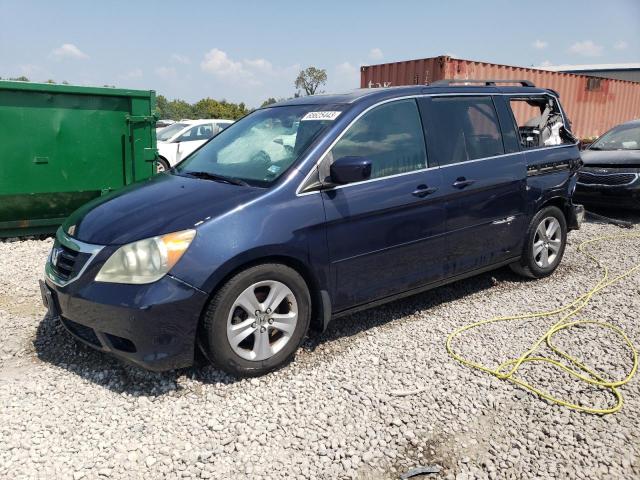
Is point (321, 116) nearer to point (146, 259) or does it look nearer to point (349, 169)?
point (349, 169)

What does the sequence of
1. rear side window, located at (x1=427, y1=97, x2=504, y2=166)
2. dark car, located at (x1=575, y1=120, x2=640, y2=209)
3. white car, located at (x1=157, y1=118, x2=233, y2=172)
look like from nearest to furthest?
rear side window, located at (x1=427, y1=97, x2=504, y2=166)
dark car, located at (x1=575, y1=120, x2=640, y2=209)
white car, located at (x1=157, y1=118, x2=233, y2=172)

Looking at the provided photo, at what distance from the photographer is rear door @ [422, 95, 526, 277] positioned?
161 inches

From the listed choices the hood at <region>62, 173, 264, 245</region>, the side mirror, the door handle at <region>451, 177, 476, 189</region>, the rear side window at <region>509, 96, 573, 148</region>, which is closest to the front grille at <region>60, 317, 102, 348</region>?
the hood at <region>62, 173, 264, 245</region>

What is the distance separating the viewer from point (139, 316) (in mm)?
2865

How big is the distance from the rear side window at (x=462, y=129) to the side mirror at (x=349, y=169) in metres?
0.88

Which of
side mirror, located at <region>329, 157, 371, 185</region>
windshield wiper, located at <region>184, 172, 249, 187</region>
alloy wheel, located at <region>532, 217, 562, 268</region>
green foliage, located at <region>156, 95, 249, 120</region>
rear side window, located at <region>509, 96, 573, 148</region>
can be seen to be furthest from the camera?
green foliage, located at <region>156, 95, 249, 120</region>

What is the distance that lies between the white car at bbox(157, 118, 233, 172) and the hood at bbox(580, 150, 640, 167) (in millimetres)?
7476

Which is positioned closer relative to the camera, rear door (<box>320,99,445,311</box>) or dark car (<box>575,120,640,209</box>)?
rear door (<box>320,99,445,311</box>)

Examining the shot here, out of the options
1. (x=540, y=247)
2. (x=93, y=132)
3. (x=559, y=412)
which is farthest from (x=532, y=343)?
(x=93, y=132)

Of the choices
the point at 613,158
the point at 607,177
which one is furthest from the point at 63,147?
the point at 613,158

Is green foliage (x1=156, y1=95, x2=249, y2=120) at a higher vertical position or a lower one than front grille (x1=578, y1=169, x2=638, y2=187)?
higher

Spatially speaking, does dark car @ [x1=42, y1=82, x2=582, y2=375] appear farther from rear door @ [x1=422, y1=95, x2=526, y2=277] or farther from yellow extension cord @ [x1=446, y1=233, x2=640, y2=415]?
yellow extension cord @ [x1=446, y1=233, x2=640, y2=415]

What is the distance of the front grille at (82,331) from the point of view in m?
3.10

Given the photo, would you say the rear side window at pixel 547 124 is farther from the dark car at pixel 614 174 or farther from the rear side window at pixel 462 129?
the dark car at pixel 614 174
